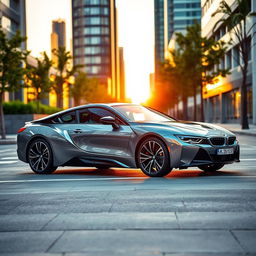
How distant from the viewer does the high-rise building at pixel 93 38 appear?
572 ft

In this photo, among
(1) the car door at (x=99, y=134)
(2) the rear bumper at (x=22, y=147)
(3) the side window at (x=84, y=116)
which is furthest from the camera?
(2) the rear bumper at (x=22, y=147)

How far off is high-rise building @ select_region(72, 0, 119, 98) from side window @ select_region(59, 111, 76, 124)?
533ft

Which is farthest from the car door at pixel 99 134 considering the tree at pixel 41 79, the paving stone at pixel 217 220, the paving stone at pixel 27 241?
the tree at pixel 41 79

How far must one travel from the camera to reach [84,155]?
10000 millimetres

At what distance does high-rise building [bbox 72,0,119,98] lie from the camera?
6860 inches

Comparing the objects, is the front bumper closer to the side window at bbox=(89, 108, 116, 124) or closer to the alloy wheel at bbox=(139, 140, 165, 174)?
the alloy wheel at bbox=(139, 140, 165, 174)

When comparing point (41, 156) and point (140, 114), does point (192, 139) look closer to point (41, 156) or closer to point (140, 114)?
point (140, 114)

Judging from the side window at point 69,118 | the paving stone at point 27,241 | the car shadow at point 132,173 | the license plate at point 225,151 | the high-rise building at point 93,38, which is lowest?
the car shadow at point 132,173

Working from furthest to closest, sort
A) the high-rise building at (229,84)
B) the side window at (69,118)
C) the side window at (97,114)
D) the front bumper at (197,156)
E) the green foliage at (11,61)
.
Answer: the high-rise building at (229,84) < the green foliage at (11,61) < the side window at (69,118) < the side window at (97,114) < the front bumper at (197,156)

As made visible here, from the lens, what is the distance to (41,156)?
1059cm

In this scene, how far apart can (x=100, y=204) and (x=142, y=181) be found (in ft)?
7.67

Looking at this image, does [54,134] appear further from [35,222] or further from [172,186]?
Answer: [35,222]

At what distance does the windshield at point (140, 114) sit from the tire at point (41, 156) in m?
1.74

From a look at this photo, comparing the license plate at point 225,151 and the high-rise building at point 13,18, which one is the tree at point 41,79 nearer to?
the high-rise building at point 13,18
